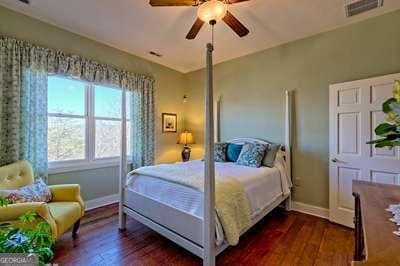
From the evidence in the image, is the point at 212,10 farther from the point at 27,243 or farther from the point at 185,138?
the point at 185,138

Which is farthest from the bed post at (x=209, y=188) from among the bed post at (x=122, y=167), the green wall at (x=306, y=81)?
the green wall at (x=306, y=81)

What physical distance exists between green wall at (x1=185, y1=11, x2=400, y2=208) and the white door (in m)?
0.20

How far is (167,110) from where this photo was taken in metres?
4.71

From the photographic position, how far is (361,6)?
2.50 metres

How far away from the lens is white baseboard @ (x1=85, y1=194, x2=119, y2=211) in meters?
3.36

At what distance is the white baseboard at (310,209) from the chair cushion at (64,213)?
3.17 metres

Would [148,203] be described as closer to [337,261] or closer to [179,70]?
[337,261]

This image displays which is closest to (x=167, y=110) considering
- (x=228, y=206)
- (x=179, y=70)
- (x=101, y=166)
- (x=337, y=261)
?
(x=179, y=70)

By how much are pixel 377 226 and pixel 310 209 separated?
2.57m

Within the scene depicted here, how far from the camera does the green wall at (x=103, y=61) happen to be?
272cm

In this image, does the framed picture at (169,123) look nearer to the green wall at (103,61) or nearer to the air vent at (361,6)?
the green wall at (103,61)

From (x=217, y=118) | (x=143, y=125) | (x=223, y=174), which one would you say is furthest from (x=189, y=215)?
(x=217, y=118)

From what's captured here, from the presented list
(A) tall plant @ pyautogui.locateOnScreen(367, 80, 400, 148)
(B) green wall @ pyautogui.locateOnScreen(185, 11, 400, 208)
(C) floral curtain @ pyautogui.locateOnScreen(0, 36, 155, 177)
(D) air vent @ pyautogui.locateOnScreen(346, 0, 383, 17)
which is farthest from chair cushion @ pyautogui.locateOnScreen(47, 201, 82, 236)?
(D) air vent @ pyautogui.locateOnScreen(346, 0, 383, 17)

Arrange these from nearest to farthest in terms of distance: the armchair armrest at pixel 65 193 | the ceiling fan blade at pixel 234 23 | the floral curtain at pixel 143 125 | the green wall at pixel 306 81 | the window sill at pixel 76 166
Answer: the ceiling fan blade at pixel 234 23, the armchair armrest at pixel 65 193, the green wall at pixel 306 81, the window sill at pixel 76 166, the floral curtain at pixel 143 125
